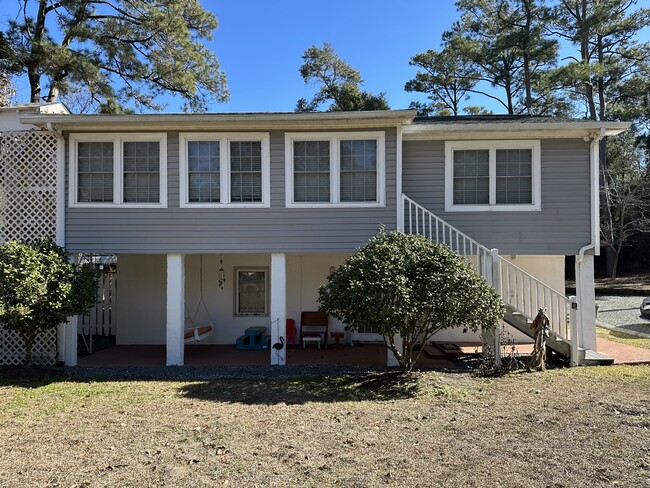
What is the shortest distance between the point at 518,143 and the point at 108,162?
7.88 meters

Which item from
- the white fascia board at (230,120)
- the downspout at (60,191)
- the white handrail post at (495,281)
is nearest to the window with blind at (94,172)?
the downspout at (60,191)

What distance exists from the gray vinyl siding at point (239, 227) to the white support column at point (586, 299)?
3.73 meters

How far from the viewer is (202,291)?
10.6m

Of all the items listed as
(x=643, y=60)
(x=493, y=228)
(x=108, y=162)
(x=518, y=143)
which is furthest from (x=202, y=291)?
(x=643, y=60)

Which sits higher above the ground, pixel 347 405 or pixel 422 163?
pixel 422 163

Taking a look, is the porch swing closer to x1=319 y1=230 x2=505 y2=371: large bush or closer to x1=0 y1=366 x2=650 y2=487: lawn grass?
x1=0 y1=366 x2=650 y2=487: lawn grass

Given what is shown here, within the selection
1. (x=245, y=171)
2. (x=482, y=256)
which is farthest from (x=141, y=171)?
(x=482, y=256)

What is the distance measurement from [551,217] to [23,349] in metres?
10.4

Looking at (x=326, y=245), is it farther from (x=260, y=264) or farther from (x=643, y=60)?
(x=643, y=60)

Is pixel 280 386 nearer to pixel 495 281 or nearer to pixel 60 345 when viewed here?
pixel 495 281

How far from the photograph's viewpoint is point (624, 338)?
10625 millimetres

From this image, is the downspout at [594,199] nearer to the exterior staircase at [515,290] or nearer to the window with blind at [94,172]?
the exterior staircase at [515,290]

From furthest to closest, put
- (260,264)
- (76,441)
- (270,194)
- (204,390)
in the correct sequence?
(260,264), (270,194), (204,390), (76,441)

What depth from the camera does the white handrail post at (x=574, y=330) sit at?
7.57m
